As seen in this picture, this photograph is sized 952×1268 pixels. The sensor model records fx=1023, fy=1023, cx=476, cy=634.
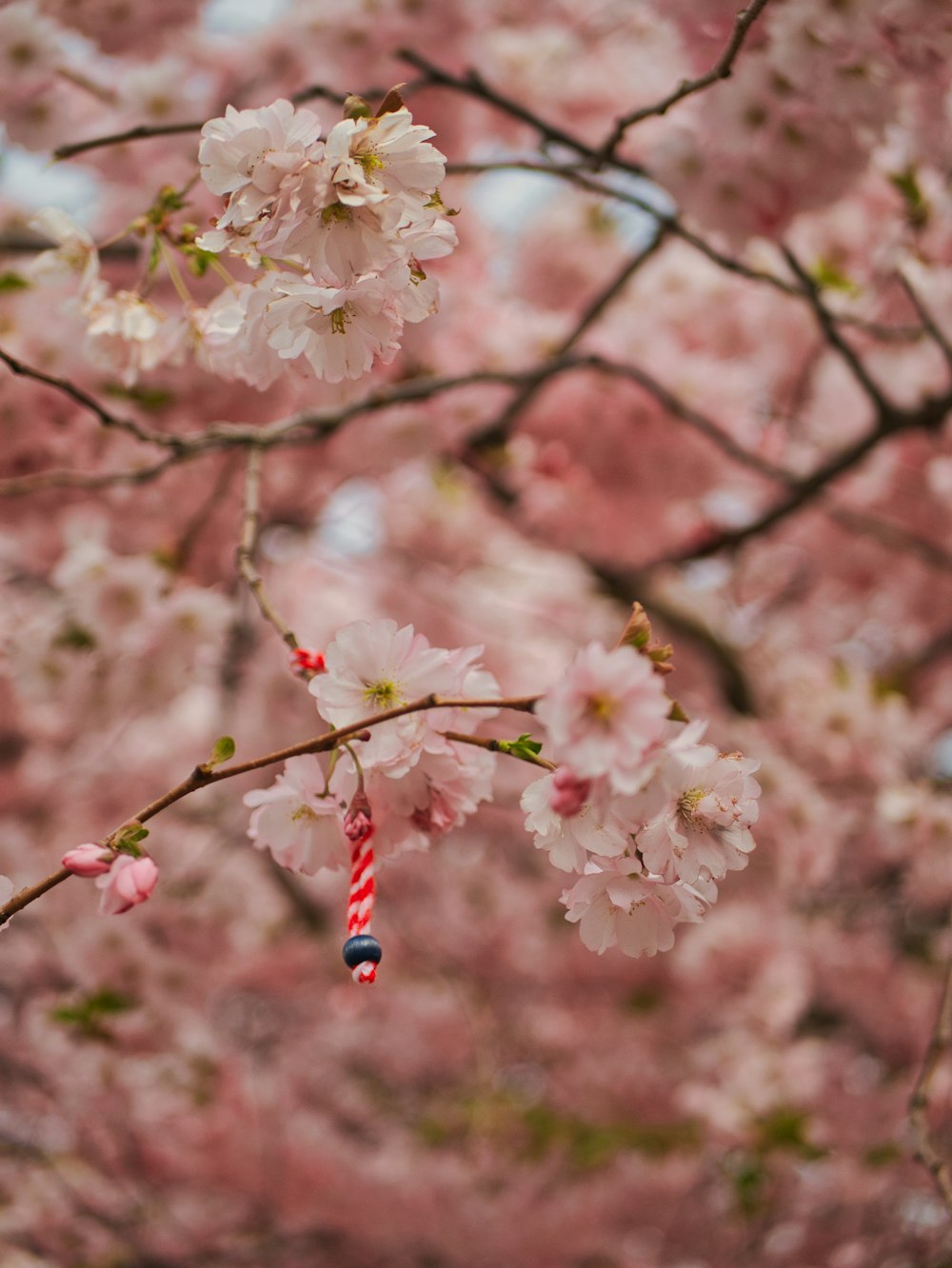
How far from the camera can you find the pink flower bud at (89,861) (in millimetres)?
698

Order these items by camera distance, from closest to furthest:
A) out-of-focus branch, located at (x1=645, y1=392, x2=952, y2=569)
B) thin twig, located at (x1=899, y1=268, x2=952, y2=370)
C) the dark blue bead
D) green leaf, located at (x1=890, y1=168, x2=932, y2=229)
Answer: the dark blue bead, thin twig, located at (x1=899, y1=268, x2=952, y2=370), green leaf, located at (x1=890, y1=168, x2=932, y2=229), out-of-focus branch, located at (x1=645, y1=392, x2=952, y2=569)

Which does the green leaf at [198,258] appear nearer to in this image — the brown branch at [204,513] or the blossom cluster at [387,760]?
the blossom cluster at [387,760]

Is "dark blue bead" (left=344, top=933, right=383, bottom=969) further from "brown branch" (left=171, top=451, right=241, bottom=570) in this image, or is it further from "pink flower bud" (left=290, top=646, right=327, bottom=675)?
"brown branch" (left=171, top=451, right=241, bottom=570)

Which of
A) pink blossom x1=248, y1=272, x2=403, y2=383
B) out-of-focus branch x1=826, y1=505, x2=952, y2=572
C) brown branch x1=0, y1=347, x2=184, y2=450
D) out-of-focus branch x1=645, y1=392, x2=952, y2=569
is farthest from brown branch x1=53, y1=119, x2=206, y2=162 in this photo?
out-of-focus branch x1=826, y1=505, x2=952, y2=572

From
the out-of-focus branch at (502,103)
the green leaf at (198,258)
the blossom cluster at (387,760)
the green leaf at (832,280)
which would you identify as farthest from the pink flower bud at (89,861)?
the green leaf at (832,280)

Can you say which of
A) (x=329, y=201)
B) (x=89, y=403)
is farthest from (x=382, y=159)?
(x=89, y=403)

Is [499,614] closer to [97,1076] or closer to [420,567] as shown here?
[420,567]

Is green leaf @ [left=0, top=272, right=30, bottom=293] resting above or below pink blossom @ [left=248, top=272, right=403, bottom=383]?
above

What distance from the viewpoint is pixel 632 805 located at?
649 millimetres

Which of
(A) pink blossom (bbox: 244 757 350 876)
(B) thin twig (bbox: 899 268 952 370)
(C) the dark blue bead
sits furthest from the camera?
(B) thin twig (bbox: 899 268 952 370)

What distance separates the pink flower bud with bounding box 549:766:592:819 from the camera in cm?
62

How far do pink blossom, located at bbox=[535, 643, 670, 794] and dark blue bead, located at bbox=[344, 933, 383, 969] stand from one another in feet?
0.73

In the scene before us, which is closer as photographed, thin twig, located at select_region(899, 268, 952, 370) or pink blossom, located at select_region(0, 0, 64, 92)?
pink blossom, located at select_region(0, 0, 64, 92)

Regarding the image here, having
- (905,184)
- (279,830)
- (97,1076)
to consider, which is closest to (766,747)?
(905,184)
